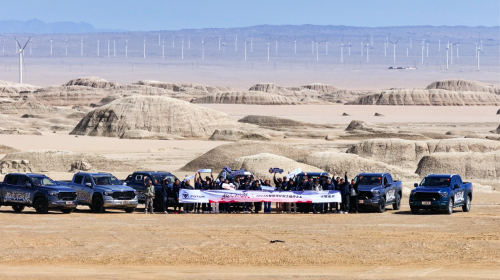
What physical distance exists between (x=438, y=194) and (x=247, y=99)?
5419 inches

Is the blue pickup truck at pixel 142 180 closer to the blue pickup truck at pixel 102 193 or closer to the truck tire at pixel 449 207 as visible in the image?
the blue pickup truck at pixel 102 193

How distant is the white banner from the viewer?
27234 mm

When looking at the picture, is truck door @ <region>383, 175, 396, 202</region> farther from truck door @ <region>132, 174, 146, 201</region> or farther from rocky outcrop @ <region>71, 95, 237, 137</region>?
rocky outcrop @ <region>71, 95, 237, 137</region>

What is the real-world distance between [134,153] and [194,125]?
25.5 metres

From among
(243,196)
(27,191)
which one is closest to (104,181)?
(27,191)

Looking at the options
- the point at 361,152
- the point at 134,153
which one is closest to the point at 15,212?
the point at 361,152

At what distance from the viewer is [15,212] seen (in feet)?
90.0

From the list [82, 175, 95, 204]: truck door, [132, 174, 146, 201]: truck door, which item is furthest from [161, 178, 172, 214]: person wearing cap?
[82, 175, 95, 204]: truck door

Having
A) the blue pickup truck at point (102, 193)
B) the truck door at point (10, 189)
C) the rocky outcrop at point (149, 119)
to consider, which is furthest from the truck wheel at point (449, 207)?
the rocky outcrop at point (149, 119)

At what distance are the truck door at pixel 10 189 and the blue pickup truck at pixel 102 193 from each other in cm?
151

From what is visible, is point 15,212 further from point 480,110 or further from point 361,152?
point 480,110

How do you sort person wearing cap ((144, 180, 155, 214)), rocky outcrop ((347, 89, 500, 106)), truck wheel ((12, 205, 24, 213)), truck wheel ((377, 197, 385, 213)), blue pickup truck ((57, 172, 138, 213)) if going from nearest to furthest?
person wearing cap ((144, 180, 155, 214)) → blue pickup truck ((57, 172, 138, 213)) → truck wheel ((377, 197, 385, 213)) → truck wheel ((12, 205, 24, 213)) → rocky outcrop ((347, 89, 500, 106))

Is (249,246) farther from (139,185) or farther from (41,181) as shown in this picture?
(139,185)

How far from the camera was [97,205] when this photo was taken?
90.2 ft
